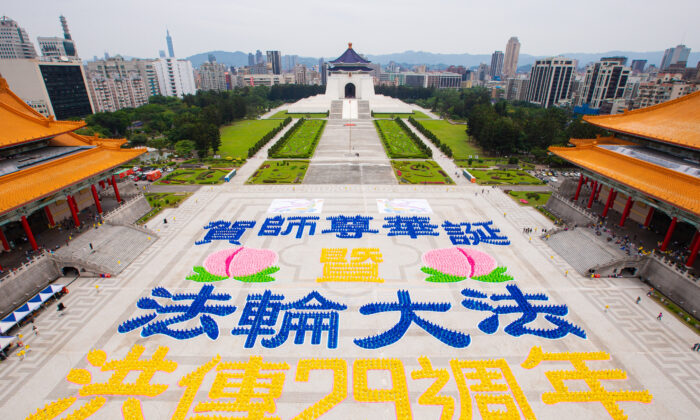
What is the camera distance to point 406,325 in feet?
85.9

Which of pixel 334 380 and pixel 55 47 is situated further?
pixel 55 47

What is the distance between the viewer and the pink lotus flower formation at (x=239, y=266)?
3194cm

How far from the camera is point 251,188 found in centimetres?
5372

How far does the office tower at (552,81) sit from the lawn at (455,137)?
8089 cm

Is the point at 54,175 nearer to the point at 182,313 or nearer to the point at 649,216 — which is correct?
the point at 182,313

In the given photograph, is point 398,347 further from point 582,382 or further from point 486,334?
point 582,382

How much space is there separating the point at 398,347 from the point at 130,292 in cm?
2319

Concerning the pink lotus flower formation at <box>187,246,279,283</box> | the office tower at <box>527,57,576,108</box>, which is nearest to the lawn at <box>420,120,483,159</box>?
the pink lotus flower formation at <box>187,246,279,283</box>

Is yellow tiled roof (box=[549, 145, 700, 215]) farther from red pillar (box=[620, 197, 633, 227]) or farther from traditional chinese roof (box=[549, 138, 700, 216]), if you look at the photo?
red pillar (box=[620, 197, 633, 227])

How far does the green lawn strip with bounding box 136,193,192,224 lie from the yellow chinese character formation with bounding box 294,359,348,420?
104ft

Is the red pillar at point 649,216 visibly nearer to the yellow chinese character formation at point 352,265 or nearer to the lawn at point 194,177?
the yellow chinese character formation at point 352,265

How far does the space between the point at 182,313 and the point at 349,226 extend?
20061 millimetres

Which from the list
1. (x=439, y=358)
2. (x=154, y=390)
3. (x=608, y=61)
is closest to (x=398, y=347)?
(x=439, y=358)

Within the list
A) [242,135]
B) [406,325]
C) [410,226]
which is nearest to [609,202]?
[410,226]
